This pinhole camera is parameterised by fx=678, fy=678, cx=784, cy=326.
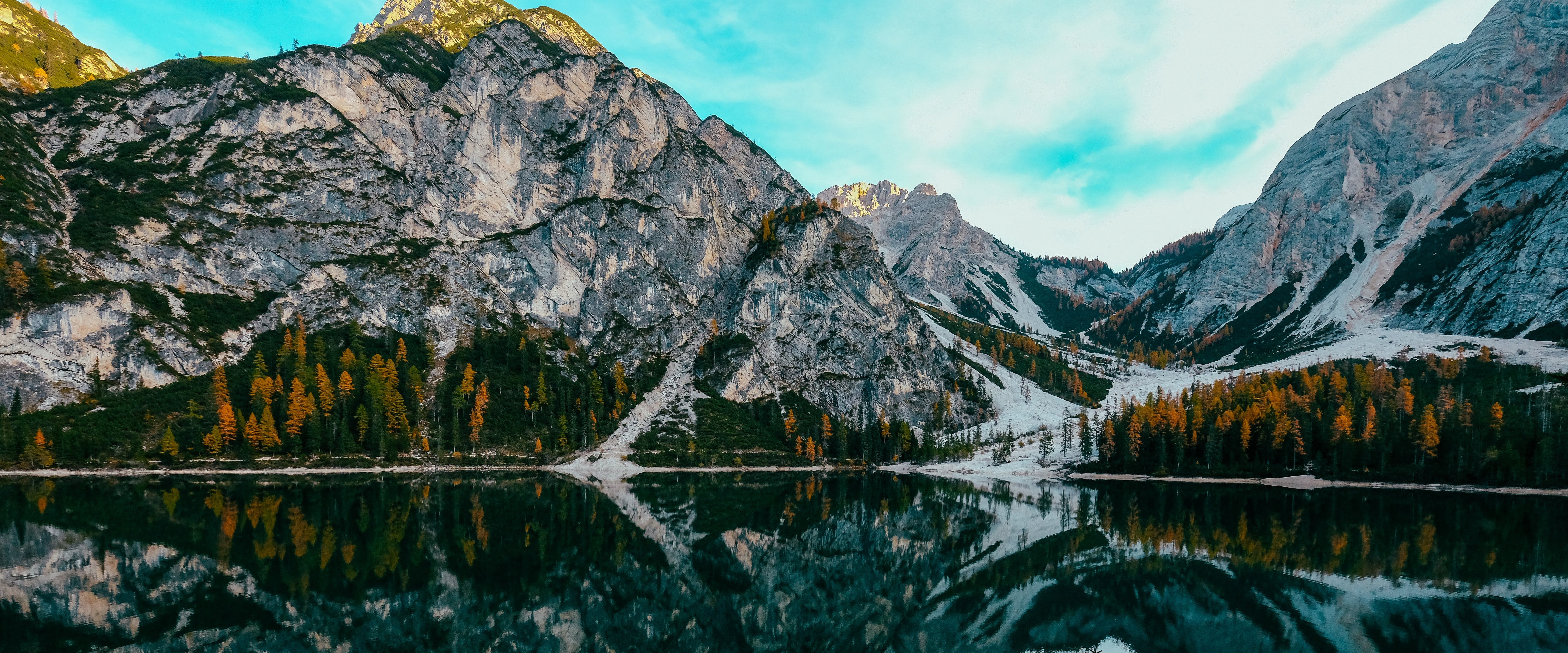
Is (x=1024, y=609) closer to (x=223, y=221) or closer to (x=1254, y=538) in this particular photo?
(x=1254, y=538)

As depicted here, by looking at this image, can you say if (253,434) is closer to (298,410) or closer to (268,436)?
(268,436)

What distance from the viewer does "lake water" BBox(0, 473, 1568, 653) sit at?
34906mm

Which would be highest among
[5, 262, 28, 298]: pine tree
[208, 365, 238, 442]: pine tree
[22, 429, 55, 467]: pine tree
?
[5, 262, 28, 298]: pine tree

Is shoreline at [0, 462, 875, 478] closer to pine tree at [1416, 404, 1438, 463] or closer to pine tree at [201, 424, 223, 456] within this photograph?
pine tree at [201, 424, 223, 456]

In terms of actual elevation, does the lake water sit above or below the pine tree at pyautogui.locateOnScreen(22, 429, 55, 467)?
below

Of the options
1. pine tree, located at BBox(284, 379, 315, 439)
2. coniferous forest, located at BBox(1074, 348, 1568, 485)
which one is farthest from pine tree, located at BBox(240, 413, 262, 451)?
coniferous forest, located at BBox(1074, 348, 1568, 485)

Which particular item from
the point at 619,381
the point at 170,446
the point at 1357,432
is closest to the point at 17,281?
the point at 170,446

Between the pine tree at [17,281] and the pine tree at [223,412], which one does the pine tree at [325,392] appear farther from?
the pine tree at [17,281]

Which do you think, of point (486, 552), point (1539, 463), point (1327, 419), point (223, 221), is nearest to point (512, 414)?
point (223, 221)

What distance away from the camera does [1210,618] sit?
40.0m

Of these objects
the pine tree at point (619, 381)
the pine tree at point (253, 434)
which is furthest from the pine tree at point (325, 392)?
the pine tree at point (619, 381)

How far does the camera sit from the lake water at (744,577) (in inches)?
1374

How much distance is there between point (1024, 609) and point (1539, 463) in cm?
12578

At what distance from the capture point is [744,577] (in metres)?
50.3
